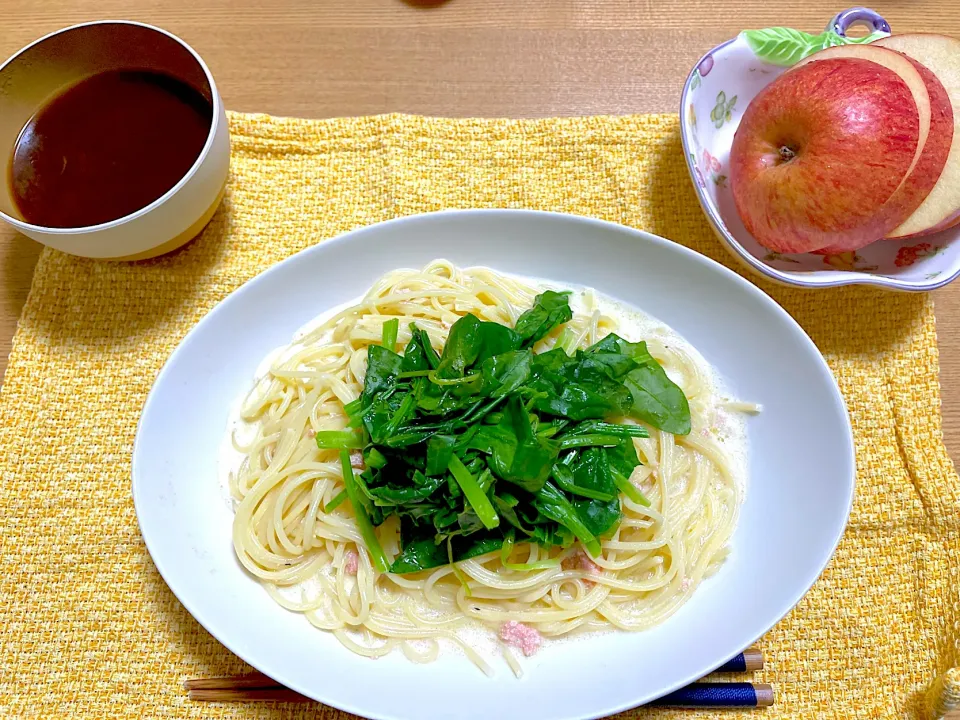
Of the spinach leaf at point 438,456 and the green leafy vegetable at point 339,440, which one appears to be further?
the green leafy vegetable at point 339,440

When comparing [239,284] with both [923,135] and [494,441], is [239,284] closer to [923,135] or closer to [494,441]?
[494,441]

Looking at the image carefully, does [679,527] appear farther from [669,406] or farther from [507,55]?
[507,55]

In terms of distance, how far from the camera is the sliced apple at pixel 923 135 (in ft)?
6.02

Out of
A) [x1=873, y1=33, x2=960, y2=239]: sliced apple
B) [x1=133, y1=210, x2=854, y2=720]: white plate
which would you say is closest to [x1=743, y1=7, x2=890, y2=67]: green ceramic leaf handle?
[x1=873, y1=33, x2=960, y2=239]: sliced apple

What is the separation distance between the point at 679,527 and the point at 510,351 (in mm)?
709

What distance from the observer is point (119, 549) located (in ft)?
6.46

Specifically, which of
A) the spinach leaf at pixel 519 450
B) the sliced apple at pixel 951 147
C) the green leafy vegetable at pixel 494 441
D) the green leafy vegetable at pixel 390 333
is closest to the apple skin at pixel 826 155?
the sliced apple at pixel 951 147

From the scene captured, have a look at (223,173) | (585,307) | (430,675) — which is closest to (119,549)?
(430,675)

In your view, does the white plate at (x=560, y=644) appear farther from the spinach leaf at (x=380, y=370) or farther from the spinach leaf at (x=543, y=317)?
the spinach leaf at (x=380, y=370)

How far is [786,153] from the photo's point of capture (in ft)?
6.50

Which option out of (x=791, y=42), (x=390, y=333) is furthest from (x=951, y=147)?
(x=390, y=333)

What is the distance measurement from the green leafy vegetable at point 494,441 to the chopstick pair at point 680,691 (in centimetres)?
48

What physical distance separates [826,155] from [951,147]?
16.2 inches

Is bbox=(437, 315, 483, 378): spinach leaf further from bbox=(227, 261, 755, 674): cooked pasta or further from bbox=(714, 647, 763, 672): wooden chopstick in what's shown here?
bbox=(714, 647, 763, 672): wooden chopstick
